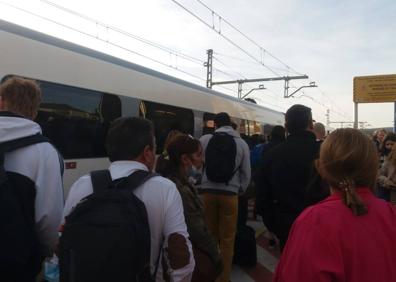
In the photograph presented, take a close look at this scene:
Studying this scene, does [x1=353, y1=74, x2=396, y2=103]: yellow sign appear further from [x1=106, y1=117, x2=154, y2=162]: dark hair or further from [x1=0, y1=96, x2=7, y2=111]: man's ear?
[x1=0, y1=96, x2=7, y2=111]: man's ear

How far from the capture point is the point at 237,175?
4.76m

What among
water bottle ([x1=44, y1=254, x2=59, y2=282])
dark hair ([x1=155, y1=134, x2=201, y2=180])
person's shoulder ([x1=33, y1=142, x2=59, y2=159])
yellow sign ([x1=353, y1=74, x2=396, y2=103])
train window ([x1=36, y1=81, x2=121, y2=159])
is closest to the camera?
person's shoulder ([x1=33, y1=142, x2=59, y2=159])

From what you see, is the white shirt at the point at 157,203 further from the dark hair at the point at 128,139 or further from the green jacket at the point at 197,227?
the green jacket at the point at 197,227

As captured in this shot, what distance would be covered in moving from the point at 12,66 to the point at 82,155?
5.54ft


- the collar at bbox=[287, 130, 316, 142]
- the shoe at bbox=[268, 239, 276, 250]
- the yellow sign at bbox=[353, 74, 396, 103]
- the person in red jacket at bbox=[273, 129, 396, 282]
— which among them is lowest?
the shoe at bbox=[268, 239, 276, 250]

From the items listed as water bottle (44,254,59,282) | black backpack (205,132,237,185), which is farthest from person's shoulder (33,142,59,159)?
black backpack (205,132,237,185)

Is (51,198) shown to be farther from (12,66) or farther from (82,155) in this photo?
(82,155)

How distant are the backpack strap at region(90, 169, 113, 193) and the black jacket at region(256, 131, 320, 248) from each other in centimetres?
169

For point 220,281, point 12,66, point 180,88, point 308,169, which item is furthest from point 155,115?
point 308,169

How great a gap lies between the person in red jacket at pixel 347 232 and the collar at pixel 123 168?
2.55 ft

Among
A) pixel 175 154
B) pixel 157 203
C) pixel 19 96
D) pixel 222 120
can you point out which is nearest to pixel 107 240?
pixel 157 203

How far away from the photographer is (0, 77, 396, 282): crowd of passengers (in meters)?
→ 1.53

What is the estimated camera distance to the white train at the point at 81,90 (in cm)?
526

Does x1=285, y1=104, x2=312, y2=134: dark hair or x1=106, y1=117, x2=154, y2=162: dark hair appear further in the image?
x1=285, y1=104, x2=312, y2=134: dark hair
